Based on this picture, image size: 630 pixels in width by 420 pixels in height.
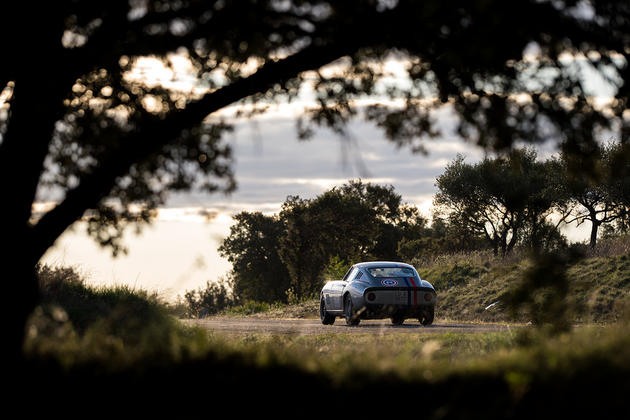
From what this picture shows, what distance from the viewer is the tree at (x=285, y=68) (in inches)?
289

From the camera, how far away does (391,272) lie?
20094 millimetres

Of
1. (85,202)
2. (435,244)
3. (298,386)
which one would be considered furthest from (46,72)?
(435,244)

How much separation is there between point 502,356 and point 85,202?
13.5 feet

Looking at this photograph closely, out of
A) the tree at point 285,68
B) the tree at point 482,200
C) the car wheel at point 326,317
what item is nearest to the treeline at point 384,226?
the tree at point 482,200

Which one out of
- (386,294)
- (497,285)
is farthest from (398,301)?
(497,285)

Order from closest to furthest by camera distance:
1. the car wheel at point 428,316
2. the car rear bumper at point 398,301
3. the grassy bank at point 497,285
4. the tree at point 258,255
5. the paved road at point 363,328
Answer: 1. the paved road at point 363,328
2. the car rear bumper at point 398,301
3. the car wheel at point 428,316
4. the grassy bank at point 497,285
5. the tree at point 258,255

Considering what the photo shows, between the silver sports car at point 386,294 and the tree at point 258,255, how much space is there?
37.8 meters

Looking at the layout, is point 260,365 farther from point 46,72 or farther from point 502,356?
point 46,72

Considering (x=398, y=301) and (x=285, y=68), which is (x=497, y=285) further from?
(x=285, y=68)

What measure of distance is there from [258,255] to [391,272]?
3914 centimetres

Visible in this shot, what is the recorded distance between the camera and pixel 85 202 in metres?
7.45

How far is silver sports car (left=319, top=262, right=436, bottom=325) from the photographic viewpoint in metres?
19.1

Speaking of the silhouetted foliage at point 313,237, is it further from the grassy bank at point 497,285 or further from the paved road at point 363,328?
the paved road at point 363,328

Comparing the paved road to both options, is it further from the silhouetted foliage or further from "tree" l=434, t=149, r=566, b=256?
the silhouetted foliage
